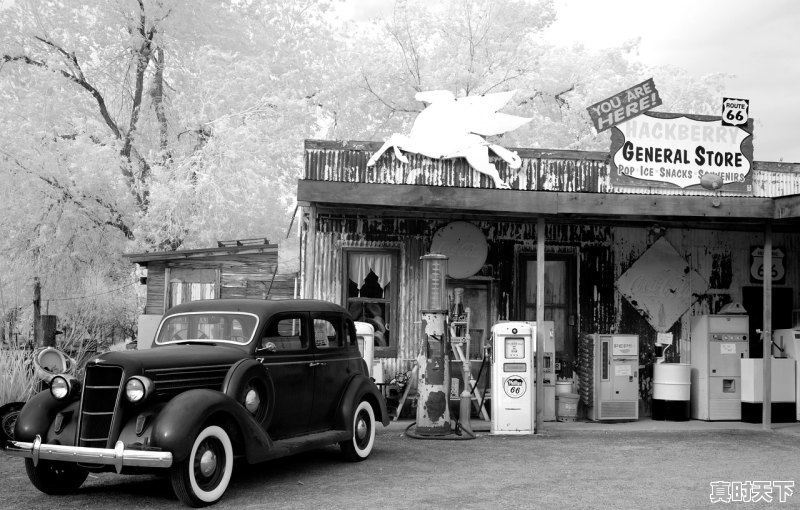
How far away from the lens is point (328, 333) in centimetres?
969

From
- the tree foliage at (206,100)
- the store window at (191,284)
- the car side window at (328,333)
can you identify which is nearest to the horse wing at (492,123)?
the car side window at (328,333)

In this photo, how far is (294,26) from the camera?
102 ft

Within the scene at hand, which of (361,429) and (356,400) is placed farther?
(361,429)

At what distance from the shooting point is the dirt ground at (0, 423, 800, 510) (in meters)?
7.57

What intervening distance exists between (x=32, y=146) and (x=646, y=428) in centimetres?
1832

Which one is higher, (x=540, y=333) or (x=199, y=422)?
(x=540, y=333)

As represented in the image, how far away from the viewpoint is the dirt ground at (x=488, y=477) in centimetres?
757

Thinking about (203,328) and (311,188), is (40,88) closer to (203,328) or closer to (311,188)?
(311,188)

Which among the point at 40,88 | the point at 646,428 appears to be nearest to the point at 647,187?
the point at 646,428

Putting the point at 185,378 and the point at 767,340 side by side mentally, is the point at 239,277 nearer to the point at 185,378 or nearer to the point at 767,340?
the point at 185,378

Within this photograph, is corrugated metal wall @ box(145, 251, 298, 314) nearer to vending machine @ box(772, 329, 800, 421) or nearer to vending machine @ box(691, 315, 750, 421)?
vending machine @ box(691, 315, 750, 421)

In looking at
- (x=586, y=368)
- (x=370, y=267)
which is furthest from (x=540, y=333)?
(x=370, y=267)

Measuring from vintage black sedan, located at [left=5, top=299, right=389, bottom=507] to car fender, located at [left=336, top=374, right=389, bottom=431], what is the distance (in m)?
0.02

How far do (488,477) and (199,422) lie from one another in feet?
10.1
